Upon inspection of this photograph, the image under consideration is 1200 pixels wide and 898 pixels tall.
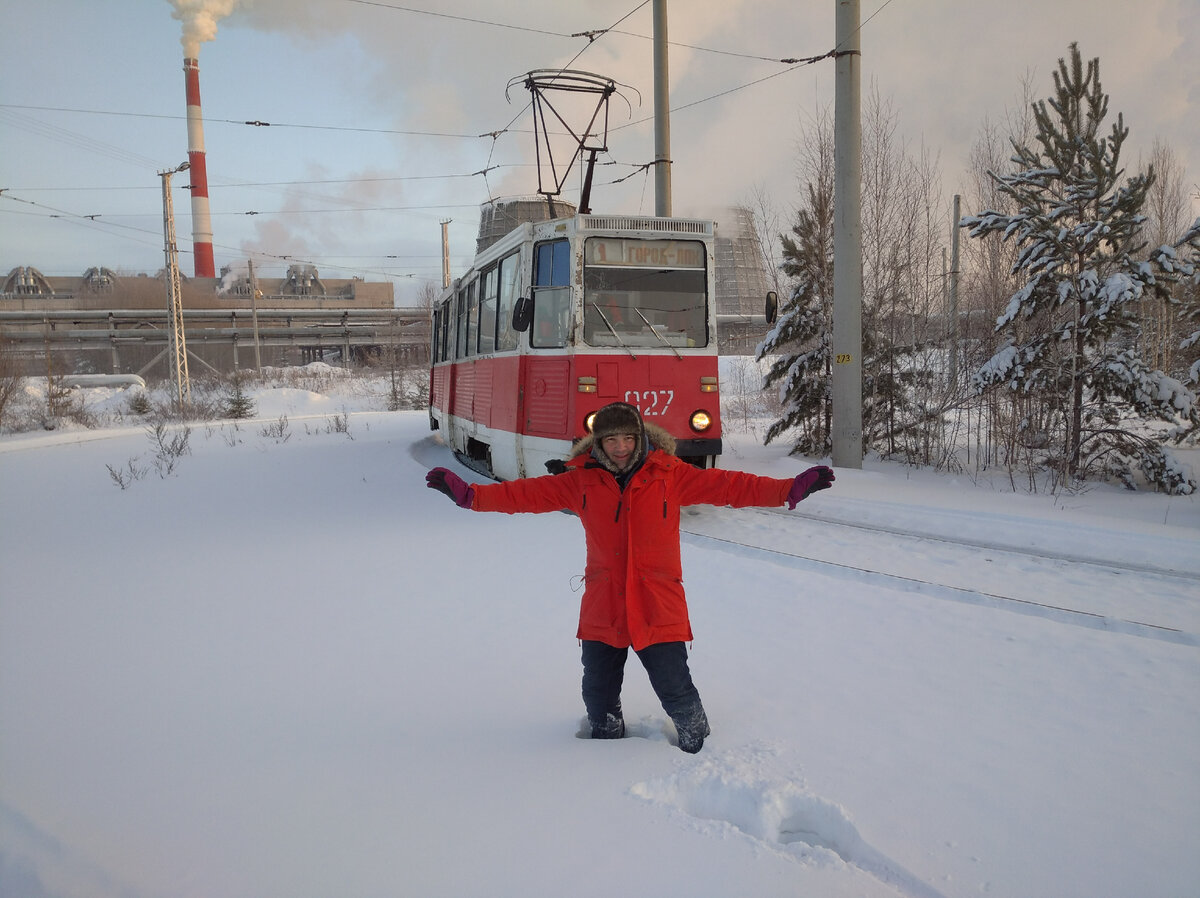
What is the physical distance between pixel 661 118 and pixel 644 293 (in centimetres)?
655

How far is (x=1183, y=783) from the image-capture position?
9.73ft

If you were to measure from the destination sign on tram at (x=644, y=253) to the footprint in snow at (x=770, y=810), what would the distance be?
5988 mm

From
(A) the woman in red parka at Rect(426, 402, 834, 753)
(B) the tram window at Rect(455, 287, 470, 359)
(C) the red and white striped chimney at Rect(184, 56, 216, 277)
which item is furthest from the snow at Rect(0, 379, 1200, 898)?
(C) the red and white striped chimney at Rect(184, 56, 216, 277)

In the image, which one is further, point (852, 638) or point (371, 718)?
point (852, 638)

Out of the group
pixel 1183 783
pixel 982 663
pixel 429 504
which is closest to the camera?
pixel 1183 783

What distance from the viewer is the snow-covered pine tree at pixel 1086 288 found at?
9.38 metres

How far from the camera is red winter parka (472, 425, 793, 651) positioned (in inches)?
126

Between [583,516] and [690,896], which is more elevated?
[583,516]

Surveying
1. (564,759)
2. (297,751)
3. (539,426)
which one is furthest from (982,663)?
(539,426)

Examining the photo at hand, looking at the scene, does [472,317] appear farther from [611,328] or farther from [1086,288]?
[1086,288]

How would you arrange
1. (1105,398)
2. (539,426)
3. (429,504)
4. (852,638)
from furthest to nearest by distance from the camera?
(1105,398) < (429,504) < (539,426) < (852,638)

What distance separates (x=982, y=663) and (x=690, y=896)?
101 inches

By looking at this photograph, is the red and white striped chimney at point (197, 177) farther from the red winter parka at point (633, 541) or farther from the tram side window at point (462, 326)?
the red winter parka at point (633, 541)

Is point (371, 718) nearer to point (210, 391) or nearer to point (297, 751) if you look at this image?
point (297, 751)
